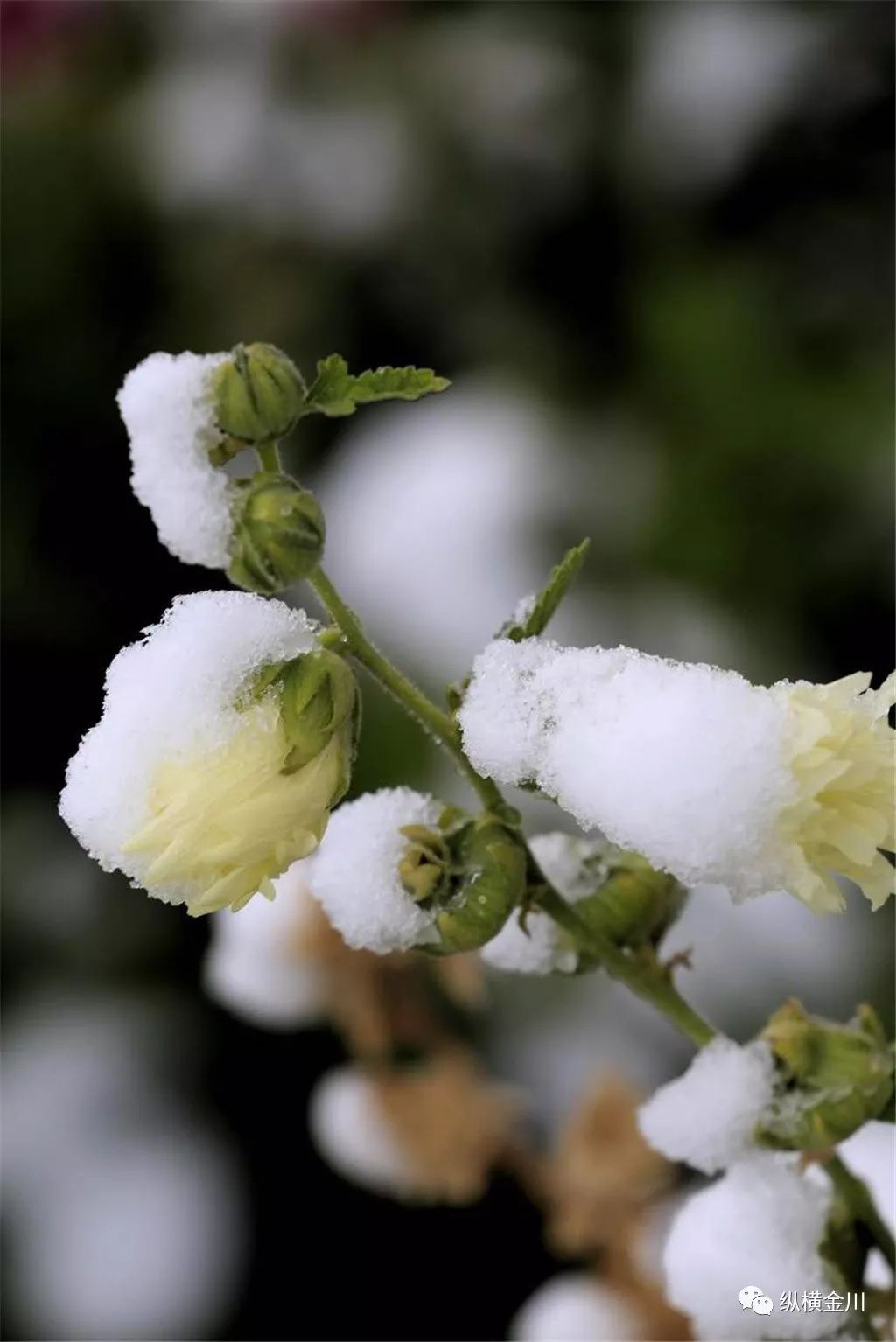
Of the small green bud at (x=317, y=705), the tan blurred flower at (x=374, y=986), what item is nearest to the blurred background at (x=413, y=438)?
the tan blurred flower at (x=374, y=986)

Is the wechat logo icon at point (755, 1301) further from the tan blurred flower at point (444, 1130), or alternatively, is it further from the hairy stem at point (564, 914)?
the tan blurred flower at point (444, 1130)

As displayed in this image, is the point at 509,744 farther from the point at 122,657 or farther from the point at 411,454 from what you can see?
the point at 411,454

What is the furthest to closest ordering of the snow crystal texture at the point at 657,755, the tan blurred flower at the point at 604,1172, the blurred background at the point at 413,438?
the blurred background at the point at 413,438 → the tan blurred flower at the point at 604,1172 → the snow crystal texture at the point at 657,755

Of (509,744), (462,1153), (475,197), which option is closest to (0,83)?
(475,197)

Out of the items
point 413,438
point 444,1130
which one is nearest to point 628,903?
point 444,1130

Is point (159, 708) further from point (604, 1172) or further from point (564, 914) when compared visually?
point (604, 1172)

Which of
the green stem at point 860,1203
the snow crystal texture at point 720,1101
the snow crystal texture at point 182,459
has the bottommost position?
the green stem at point 860,1203

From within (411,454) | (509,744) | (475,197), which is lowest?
(411,454)
